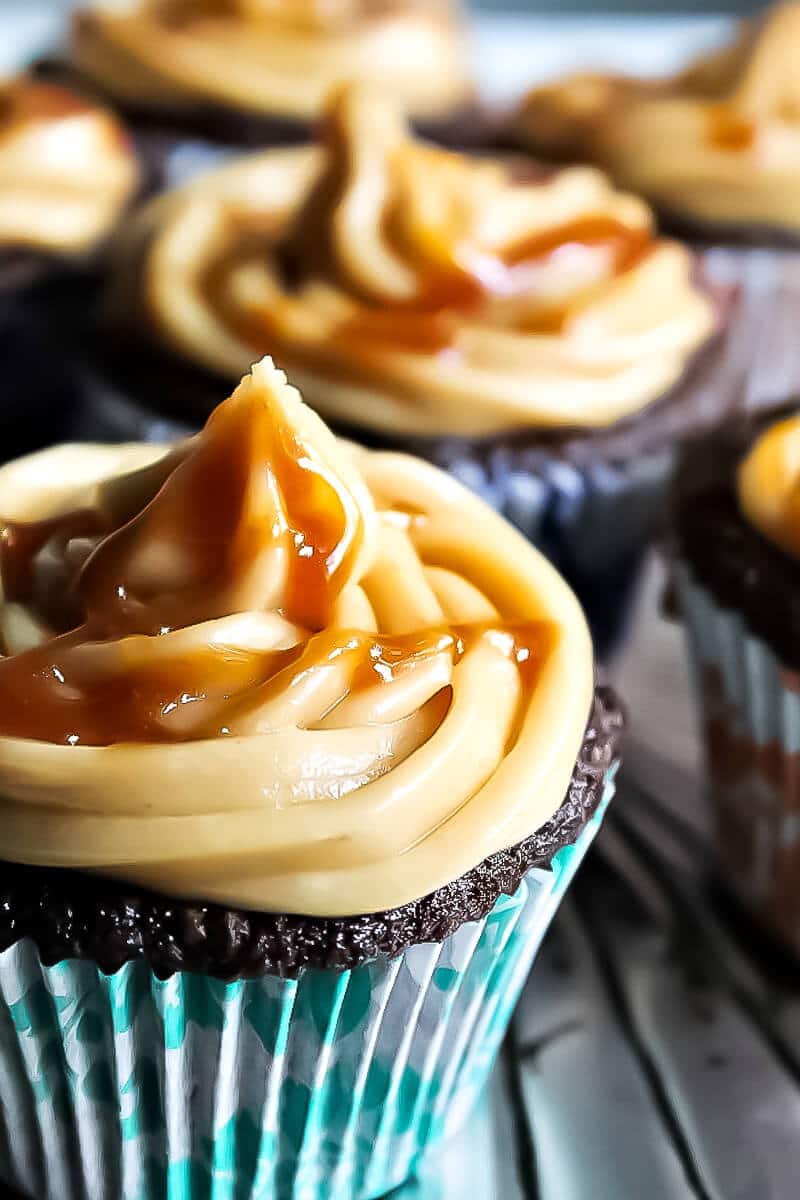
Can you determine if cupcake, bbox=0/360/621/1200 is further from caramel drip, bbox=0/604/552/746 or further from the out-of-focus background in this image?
the out-of-focus background

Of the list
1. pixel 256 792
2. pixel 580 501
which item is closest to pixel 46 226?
pixel 580 501

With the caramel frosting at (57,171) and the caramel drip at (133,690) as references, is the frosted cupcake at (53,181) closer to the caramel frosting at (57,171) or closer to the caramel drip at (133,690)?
the caramel frosting at (57,171)

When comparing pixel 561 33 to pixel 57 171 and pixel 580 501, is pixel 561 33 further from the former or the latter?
pixel 580 501

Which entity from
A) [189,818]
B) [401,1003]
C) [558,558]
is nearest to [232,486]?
[189,818]

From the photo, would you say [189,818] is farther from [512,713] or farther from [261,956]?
[512,713]

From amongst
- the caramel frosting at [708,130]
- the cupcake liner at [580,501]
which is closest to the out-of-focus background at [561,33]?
the caramel frosting at [708,130]
